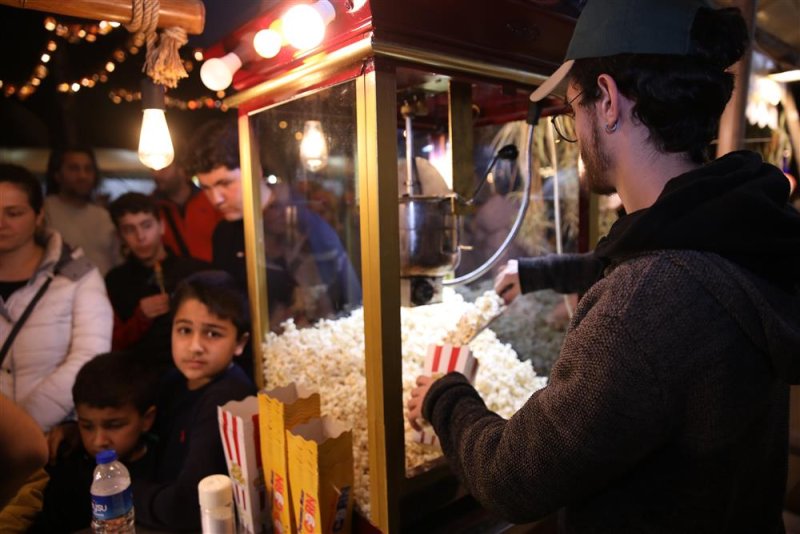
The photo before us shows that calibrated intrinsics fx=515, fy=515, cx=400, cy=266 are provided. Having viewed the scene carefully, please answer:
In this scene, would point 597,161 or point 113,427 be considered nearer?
point 597,161

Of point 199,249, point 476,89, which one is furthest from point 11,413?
point 476,89

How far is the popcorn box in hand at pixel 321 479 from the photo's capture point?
3.44ft

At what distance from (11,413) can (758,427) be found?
1152 millimetres

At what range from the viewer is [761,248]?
0.70 meters

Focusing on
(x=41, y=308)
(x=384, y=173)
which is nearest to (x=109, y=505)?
(x=41, y=308)

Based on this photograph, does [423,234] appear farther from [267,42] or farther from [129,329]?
[129,329]

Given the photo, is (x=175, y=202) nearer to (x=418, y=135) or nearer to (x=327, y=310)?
(x=327, y=310)

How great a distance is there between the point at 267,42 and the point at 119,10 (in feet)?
1.11

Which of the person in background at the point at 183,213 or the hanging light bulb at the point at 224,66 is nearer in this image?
the hanging light bulb at the point at 224,66

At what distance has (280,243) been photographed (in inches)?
67.3

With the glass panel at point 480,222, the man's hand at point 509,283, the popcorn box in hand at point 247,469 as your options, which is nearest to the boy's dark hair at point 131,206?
the popcorn box in hand at point 247,469

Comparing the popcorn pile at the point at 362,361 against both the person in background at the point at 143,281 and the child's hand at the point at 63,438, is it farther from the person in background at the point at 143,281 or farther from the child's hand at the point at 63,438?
the child's hand at the point at 63,438

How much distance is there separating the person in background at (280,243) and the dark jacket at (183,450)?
30cm

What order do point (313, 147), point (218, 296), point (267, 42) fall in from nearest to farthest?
point (267, 42), point (313, 147), point (218, 296)
